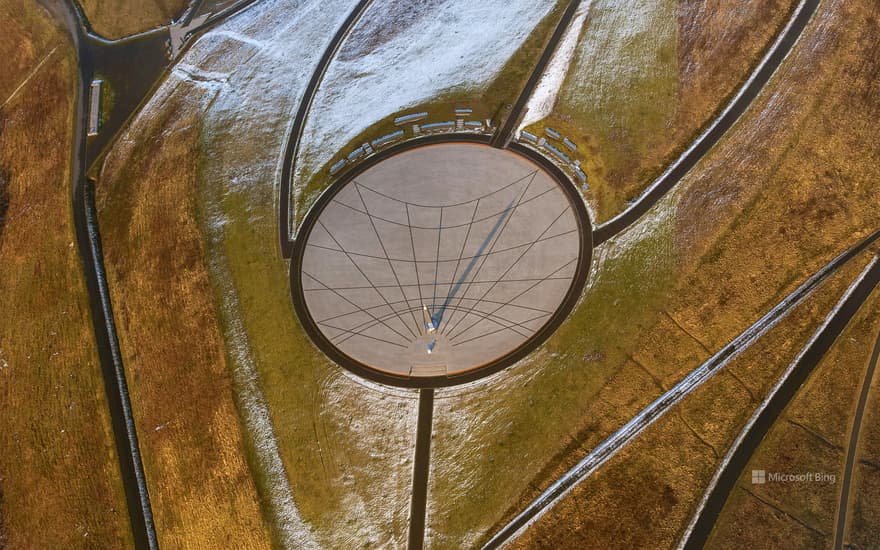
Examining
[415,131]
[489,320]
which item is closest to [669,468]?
[489,320]

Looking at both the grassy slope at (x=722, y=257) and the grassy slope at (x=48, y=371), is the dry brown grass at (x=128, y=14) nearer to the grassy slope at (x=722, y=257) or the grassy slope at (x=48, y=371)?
the grassy slope at (x=48, y=371)

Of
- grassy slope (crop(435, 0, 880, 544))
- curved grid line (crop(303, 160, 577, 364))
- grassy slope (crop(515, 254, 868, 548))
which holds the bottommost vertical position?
grassy slope (crop(515, 254, 868, 548))

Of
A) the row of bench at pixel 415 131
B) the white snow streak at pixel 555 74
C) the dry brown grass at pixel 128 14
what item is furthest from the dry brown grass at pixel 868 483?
the dry brown grass at pixel 128 14

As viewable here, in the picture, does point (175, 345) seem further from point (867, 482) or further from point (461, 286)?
point (867, 482)

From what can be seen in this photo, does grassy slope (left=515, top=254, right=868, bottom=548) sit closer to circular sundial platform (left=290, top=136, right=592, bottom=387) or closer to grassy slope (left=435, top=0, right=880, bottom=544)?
grassy slope (left=435, top=0, right=880, bottom=544)

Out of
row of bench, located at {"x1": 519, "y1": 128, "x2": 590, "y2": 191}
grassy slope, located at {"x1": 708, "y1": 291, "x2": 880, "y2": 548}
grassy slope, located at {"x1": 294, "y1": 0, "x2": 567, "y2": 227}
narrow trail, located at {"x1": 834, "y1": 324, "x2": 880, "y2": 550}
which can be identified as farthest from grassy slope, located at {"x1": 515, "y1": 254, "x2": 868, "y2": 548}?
grassy slope, located at {"x1": 294, "y1": 0, "x2": 567, "y2": 227}

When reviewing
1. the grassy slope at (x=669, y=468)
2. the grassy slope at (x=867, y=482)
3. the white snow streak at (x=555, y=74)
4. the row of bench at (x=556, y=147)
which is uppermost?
the white snow streak at (x=555, y=74)
